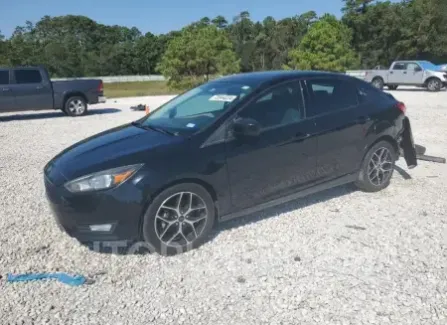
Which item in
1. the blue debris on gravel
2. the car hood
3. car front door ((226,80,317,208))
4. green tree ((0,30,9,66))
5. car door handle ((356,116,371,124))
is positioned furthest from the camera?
green tree ((0,30,9,66))

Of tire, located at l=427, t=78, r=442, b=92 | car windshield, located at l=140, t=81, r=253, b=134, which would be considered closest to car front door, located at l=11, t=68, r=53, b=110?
car windshield, located at l=140, t=81, r=253, b=134

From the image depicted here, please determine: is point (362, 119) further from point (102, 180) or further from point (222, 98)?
point (102, 180)

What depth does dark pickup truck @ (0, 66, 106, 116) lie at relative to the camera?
42.9ft

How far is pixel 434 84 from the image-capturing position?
71.4 ft

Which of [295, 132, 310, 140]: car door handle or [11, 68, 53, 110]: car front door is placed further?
[11, 68, 53, 110]: car front door

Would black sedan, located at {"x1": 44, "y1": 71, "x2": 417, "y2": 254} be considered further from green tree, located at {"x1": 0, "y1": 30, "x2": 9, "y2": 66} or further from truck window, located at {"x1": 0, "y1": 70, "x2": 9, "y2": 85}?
green tree, located at {"x1": 0, "y1": 30, "x2": 9, "y2": 66}

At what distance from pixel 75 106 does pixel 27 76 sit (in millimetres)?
1765

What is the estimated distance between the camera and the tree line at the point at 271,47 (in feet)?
124

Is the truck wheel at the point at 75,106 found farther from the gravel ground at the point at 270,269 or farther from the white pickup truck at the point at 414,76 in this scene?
the white pickup truck at the point at 414,76

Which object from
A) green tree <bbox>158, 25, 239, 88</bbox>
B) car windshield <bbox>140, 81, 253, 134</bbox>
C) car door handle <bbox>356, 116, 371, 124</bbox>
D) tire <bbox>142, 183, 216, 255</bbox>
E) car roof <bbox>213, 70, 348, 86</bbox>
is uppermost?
green tree <bbox>158, 25, 239, 88</bbox>

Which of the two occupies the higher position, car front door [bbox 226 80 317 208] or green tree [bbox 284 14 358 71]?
green tree [bbox 284 14 358 71]

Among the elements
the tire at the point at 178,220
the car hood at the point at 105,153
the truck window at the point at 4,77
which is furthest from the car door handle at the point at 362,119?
the truck window at the point at 4,77

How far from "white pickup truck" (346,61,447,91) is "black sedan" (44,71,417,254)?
1936 centimetres

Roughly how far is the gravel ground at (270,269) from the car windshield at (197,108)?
1.14 metres
